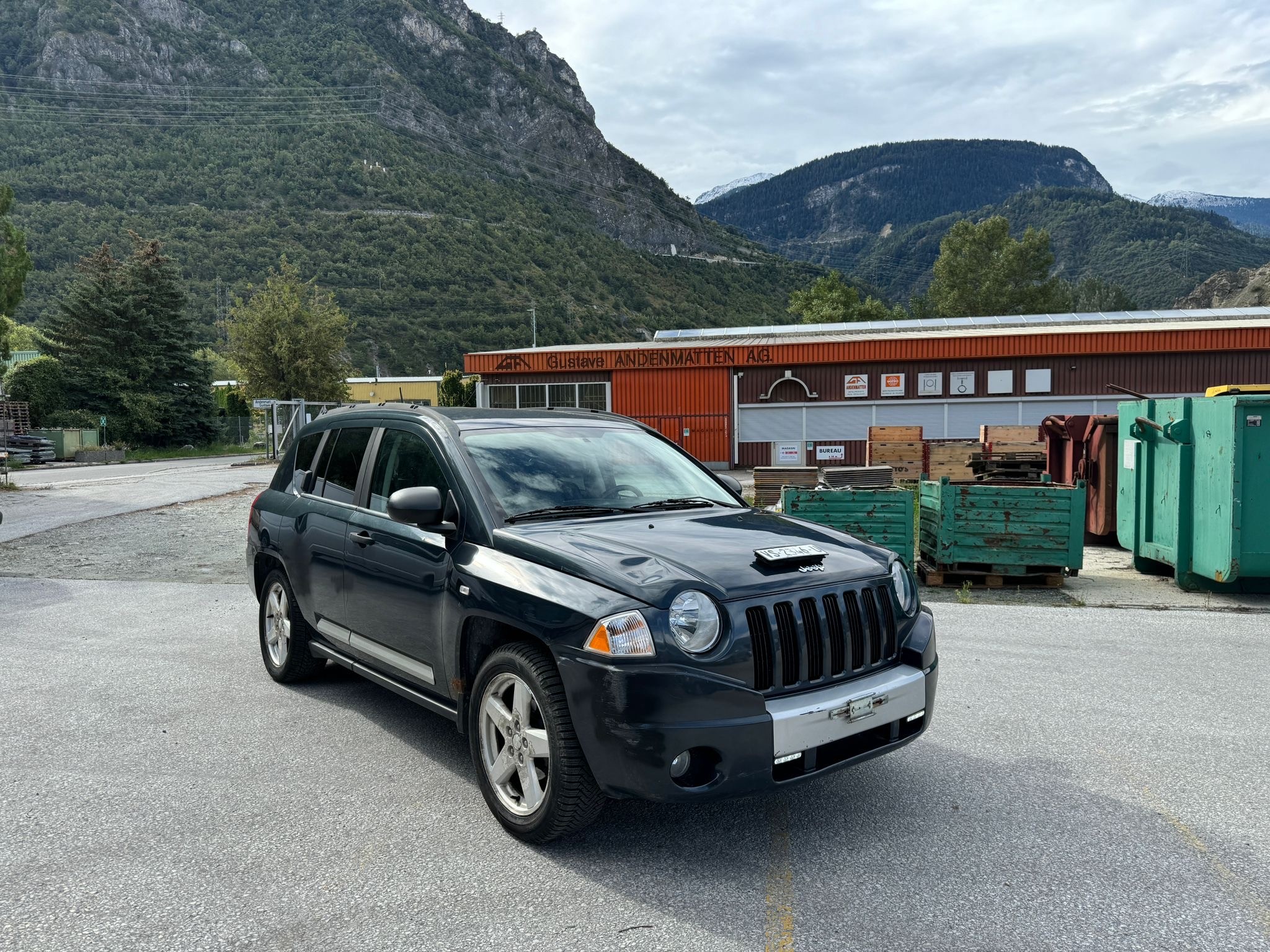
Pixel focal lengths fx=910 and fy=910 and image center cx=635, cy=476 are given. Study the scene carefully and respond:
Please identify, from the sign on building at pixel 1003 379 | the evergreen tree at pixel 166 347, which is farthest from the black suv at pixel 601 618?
the evergreen tree at pixel 166 347

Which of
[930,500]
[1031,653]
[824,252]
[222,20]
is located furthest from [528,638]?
[824,252]

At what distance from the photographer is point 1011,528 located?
9.63 meters

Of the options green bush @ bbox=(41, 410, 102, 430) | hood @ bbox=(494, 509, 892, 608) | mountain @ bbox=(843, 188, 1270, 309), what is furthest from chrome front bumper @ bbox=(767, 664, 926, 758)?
mountain @ bbox=(843, 188, 1270, 309)

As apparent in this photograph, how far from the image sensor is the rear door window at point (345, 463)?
5082mm

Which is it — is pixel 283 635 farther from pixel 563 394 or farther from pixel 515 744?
pixel 563 394

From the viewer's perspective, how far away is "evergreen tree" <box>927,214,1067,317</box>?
73812 mm

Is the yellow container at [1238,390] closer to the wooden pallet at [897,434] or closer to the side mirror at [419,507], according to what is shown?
the side mirror at [419,507]

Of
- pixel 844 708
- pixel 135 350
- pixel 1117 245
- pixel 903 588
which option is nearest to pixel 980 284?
pixel 135 350

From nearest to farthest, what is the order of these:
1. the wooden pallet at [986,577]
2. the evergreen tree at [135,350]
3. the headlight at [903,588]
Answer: the headlight at [903,588], the wooden pallet at [986,577], the evergreen tree at [135,350]

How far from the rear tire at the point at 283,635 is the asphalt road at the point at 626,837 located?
17 centimetres

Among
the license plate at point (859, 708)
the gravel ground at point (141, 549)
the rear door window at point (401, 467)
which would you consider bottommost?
the gravel ground at point (141, 549)

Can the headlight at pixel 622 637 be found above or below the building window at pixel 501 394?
below

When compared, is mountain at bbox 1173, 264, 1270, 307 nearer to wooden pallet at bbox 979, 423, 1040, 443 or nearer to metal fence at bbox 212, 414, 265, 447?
wooden pallet at bbox 979, 423, 1040, 443

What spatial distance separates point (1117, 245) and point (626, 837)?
142 metres
